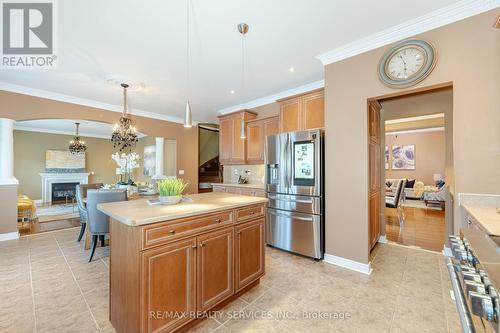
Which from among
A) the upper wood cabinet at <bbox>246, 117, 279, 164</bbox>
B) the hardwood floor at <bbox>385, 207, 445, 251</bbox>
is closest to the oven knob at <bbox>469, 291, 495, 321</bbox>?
the hardwood floor at <bbox>385, 207, 445, 251</bbox>

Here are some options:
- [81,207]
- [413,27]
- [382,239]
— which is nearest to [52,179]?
[81,207]

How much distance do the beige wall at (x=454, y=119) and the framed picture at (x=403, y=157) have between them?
26.3 feet

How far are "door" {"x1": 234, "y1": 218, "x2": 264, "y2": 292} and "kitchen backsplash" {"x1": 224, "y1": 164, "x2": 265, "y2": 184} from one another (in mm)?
2559

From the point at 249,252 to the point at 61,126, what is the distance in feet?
29.1

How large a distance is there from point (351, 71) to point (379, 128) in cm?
138

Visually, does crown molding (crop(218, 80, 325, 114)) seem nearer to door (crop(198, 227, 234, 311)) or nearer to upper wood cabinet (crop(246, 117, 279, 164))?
upper wood cabinet (crop(246, 117, 279, 164))

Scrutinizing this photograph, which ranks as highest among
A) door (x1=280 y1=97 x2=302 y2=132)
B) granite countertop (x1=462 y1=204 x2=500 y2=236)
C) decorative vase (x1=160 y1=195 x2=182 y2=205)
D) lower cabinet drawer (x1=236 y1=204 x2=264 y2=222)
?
door (x1=280 y1=97 x2=302 y2=132)

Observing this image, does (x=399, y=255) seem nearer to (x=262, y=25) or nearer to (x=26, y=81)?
(x=262, y=25)

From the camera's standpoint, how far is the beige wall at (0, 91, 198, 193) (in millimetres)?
3752

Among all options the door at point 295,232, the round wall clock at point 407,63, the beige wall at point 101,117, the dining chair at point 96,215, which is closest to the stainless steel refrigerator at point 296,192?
the door at point 295,232

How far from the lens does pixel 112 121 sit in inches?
192

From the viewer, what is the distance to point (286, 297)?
210 cm

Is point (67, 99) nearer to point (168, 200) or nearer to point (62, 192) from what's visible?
point (168, 200)

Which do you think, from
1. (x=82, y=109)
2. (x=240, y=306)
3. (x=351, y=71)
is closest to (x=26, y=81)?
(x=82, y=109)
